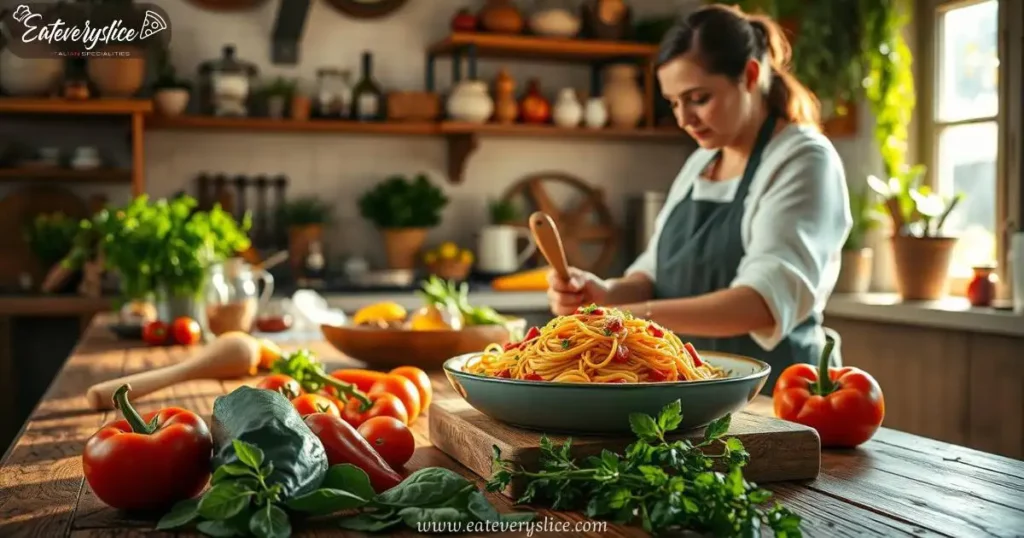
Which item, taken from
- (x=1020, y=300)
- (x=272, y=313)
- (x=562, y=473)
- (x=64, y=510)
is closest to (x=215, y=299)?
(x=272, y=313)

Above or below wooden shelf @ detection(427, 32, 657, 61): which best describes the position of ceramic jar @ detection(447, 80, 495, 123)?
below

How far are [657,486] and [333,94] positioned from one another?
3975mm

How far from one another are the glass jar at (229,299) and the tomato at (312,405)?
1412 millimetres

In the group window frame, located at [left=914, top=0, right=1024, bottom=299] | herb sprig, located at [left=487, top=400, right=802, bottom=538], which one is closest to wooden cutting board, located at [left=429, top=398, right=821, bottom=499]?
herb sprig, located at [left=487, top=400, right=802, bottom=538]

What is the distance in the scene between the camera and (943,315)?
3701 millimetres

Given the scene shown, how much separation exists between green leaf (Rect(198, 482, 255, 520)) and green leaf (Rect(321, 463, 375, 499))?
11 cm

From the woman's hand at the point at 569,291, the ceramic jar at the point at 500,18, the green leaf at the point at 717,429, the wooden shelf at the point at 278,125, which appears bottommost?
the green leaf at the point at 717,429

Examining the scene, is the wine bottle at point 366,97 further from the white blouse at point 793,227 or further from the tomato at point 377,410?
the tomato at point 377,410

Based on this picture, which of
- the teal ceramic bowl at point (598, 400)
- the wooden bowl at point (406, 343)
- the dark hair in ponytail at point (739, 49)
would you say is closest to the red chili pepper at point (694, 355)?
the teal ceramic bowl at point (598, 400)

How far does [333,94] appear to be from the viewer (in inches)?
184

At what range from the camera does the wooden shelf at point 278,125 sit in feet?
14.7

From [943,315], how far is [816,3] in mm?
1374

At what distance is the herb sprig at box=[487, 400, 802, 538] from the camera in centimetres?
88

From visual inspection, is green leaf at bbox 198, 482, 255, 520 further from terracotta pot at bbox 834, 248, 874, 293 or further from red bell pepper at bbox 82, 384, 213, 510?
terracotta pot at bbox 834, 248, 874, 293
